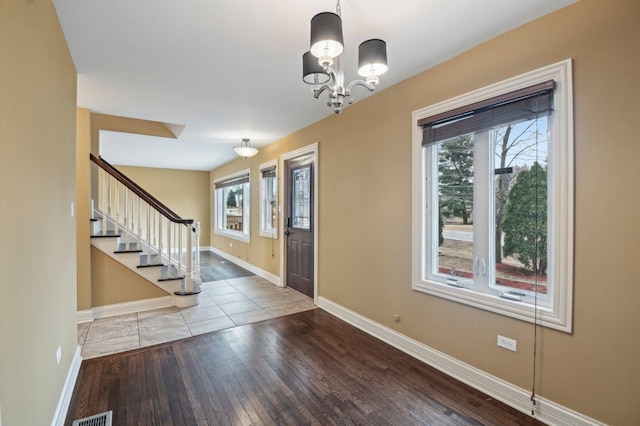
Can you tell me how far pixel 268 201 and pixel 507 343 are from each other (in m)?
4.53

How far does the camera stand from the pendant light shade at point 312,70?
165cm

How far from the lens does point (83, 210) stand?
11.5 ft

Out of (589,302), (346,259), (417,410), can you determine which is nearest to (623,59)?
(589,302)

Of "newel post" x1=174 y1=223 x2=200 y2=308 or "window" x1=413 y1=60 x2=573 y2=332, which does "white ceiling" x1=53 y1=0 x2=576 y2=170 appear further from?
"newel post" x1=174 y1=223 x2=200 y2=308

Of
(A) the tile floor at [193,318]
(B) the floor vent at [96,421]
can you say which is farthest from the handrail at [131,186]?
(B) the floor vent at [96,421]

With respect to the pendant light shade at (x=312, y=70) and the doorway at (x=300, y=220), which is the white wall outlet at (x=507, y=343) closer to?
the pendant light shade at (x=312, y=70)

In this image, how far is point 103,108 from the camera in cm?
359

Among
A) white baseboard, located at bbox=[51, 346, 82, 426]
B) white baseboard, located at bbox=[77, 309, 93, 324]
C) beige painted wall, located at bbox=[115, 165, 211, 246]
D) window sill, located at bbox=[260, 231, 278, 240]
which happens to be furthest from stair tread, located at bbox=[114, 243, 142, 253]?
beige painted wall, located at bbox=[115, 165, 211, 246]

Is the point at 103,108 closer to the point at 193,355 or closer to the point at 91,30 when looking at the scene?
the point at 91,30

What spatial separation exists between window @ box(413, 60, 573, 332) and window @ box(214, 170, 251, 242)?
465 centimetres

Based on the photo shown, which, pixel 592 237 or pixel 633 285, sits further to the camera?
pixel 592 237

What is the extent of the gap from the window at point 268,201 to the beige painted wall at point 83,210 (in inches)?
106

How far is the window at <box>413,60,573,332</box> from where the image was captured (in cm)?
186

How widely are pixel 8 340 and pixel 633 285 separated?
3.01 meters
